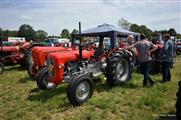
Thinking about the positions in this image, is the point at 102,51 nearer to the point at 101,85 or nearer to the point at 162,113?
the point at 101,85

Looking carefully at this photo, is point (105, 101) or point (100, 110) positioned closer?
point (100, 110)

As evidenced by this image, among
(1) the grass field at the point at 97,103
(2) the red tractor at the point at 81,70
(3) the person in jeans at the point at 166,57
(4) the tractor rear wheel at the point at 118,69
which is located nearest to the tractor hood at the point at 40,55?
(1) the grass field at the point at 97,103

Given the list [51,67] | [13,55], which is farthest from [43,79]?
[13,55]

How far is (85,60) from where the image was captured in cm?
722

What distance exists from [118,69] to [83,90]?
7.20 feet

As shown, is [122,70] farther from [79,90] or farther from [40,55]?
[40,55]

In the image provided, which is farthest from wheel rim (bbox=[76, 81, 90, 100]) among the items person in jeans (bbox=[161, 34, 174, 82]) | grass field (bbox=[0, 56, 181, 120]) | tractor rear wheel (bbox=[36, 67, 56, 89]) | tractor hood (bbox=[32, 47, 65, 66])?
person in jeans (bbox=[161, 34, 174, 82])

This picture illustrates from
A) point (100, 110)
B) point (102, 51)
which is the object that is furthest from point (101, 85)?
point (100, 110)

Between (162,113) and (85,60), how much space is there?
292cm

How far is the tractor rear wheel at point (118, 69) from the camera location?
7.30 m

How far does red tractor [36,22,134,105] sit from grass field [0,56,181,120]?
0.27 m

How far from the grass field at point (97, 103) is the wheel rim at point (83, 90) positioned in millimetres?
193

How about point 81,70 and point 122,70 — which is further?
point 122,70

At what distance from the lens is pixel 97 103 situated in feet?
18.9
